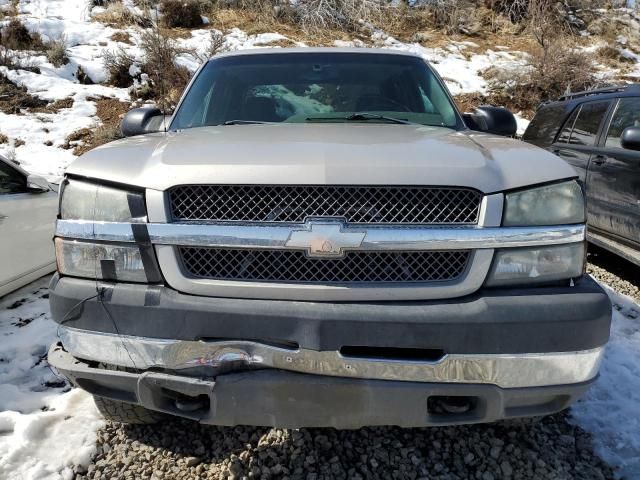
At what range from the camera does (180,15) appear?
1616 cm

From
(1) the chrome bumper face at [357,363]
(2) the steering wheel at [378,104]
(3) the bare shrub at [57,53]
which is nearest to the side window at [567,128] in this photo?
(2) the steering wheel at [378,104]

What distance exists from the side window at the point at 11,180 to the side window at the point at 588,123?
5474 mm

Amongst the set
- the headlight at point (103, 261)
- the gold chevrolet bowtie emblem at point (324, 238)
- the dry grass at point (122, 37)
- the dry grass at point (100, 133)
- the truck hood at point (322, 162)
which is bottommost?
the dry grass at point (100, 133)

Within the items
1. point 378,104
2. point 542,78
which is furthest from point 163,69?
point 378,104

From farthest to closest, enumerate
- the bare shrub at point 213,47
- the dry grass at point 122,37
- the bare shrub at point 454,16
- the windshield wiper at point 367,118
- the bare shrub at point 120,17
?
the bare shrub at point 454,16 < the bare shrub at point 120,17 < the dry grass at point 122,37 < the bare shrub at point 213,47 < the windshield wiper at point 367,118

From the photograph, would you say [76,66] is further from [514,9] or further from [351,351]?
[514,9]

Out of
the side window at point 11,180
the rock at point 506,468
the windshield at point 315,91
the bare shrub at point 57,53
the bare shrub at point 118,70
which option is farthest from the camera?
the bare shrub at point 57,53

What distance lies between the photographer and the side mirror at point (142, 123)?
3.15 metres

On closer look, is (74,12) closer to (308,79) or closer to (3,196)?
(3,196)

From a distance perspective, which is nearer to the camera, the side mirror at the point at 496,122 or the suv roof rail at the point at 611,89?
the side mirror at the point at 496,122

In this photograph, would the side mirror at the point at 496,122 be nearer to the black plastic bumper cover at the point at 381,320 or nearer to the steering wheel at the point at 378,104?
the steering wheel at the point at 378,104

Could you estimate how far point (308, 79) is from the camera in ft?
11.0

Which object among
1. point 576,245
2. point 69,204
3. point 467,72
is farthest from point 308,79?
point 467,72

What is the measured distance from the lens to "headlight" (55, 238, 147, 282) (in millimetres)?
1939
